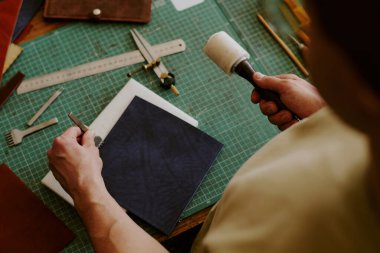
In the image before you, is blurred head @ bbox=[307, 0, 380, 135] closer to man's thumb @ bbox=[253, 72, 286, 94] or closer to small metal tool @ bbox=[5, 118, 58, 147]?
man's thumb @ bbox=[253, 72, 286, 94]

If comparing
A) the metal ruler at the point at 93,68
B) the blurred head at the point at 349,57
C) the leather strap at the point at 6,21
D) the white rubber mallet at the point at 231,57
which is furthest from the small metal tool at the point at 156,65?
the blurred head at the point at 349,57

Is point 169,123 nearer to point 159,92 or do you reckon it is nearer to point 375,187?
point 159,92

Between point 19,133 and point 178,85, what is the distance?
459mm

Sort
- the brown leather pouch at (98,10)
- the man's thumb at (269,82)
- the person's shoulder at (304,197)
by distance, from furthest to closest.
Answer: the brown leather pouch at (98,10), the man's thumb at (269,82), the person's shoulder at (304,197)

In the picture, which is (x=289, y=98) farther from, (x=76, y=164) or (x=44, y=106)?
(x=44, y=106)

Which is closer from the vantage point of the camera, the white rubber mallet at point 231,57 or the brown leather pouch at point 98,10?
the white rubber mallet at point 231,57

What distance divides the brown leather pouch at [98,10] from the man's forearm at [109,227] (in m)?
0.56

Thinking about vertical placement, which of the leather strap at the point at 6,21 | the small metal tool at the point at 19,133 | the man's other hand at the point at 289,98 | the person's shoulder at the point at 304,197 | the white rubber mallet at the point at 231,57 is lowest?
the man's other hand at the point at 289,98

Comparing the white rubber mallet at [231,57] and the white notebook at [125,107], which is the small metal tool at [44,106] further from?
the white rubber mallet at [231,57]

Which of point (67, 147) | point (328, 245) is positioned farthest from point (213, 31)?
point (328, 245)

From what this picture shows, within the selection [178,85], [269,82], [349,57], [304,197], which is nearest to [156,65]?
[178,85]

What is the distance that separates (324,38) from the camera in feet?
1.56

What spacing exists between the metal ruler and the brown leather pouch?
0.37 ft

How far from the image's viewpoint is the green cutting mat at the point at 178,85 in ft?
4.04
